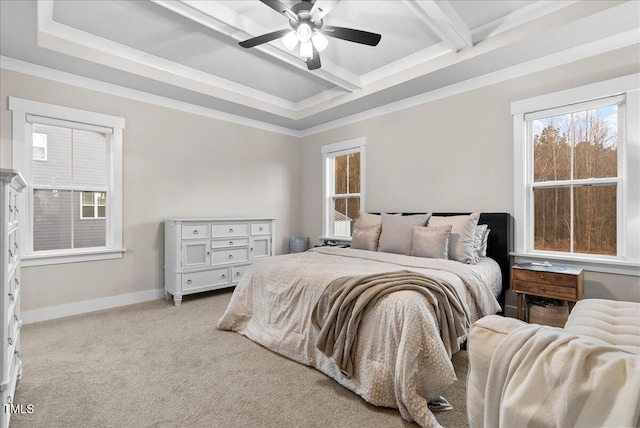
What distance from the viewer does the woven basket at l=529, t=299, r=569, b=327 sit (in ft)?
8.77

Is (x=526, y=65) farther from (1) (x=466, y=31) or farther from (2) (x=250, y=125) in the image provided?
(2) (x=250, y=125)

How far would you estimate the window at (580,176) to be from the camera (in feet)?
8.79

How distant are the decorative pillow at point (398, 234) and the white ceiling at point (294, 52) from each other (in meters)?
1.63

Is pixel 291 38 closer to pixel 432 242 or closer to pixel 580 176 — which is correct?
pixel 432 242

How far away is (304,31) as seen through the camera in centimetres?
248

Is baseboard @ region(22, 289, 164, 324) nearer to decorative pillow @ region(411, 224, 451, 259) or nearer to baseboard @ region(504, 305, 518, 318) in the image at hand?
decorative pillow @ region(411, 224, 451, 259)

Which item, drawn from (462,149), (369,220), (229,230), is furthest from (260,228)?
(462,149)

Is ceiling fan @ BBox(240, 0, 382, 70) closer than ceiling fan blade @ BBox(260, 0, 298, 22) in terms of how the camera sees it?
No

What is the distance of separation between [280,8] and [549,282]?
3.06 m

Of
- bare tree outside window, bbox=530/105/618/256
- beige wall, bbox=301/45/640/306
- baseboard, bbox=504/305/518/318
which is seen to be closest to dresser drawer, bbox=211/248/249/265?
beige wall, bbox=301/45/640/306

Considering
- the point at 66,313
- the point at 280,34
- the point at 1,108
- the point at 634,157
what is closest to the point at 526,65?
the point at 634,157

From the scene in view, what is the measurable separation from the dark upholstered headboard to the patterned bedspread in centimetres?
20

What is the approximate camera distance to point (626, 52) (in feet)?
8.80

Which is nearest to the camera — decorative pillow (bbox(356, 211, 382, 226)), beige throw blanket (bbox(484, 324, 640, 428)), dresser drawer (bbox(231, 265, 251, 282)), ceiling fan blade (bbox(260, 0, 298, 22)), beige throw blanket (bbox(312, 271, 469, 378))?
beige throw blanket (bbox(484, 324, 640, 428))
